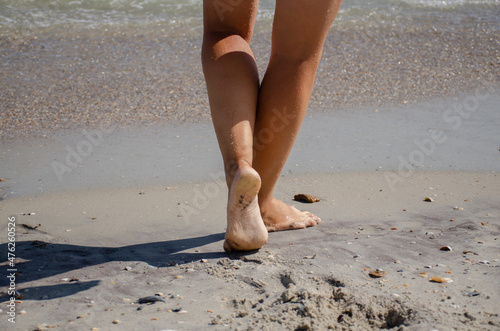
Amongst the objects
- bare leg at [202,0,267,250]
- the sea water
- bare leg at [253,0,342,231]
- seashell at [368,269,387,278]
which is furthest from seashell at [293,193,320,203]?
the sea water

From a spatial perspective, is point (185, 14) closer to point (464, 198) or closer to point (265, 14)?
point (265, 14)

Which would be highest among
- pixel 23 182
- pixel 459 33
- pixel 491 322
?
pixel 459 33

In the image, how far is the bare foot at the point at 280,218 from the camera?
199 centimetres

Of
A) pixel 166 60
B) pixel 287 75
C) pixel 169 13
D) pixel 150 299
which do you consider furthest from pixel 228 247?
pixel 169 13

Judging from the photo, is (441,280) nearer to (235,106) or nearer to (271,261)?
(271,261)

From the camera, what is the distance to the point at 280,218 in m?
2.00

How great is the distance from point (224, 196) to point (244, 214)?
27.1 inches

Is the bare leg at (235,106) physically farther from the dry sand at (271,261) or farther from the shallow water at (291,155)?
the shallow water at (291,155)

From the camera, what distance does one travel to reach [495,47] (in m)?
4.89

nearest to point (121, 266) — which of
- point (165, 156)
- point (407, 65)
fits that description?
point (165, 156)

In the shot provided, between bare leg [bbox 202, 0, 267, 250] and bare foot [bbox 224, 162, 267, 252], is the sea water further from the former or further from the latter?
bare foot [bbox 224, 162, 267, 252]

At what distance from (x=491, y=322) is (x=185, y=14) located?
5269 mm

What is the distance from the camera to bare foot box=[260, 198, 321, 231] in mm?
1990

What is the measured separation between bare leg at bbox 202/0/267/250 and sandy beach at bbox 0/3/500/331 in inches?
4.0
